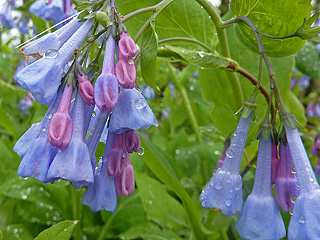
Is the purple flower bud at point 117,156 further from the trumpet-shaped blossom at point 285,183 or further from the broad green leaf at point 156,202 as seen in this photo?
the broad green leaf at point 156,202

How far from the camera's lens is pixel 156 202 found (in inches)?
45.4

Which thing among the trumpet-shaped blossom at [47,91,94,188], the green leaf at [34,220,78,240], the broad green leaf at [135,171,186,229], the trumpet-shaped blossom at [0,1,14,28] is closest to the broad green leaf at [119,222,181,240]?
the broad green leaf at [135,171,186,229]

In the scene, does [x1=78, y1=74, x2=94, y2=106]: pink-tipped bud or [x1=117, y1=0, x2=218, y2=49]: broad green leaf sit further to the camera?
[x1=117, y1=0, x2=218, y2=49]: broad green leaf

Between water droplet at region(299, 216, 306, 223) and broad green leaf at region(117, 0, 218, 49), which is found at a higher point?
broad green leaf at region(117, 0, 218, 49)

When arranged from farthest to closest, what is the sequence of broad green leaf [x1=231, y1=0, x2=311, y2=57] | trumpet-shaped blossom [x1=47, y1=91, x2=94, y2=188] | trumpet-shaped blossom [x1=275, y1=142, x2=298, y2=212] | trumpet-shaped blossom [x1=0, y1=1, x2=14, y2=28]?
1. trumpet-shaped blossom [x1=0, y1=1, x2=14, y2=28]
2. broad green leaf [x1=231, y1=0, x2=311, y2=57]
3. trumpet-shaped blossom [x1=275, y1=142, x2=298, y2=212]
4. trumpet-shaped blossom [x1=47, y1=91, x2=94, y2=188]

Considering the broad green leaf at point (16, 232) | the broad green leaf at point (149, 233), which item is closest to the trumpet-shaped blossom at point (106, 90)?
the broad green leaf at point (149, 233)

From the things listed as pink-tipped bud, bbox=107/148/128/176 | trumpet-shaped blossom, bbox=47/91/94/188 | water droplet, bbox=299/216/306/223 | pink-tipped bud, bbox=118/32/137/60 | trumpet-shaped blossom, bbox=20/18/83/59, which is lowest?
water droplet, bbox=299/216/306/223

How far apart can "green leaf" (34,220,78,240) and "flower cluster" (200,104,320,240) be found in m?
0.24

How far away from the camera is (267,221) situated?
0.55 meters

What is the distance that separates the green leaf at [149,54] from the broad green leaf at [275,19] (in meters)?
0.26

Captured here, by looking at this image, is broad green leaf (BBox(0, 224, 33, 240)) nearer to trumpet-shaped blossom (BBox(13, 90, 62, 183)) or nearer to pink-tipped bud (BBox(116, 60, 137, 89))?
trumpet-shaped blossom (BBox(13, 90, 62, 183))

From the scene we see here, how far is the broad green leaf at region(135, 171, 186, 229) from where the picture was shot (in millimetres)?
1123

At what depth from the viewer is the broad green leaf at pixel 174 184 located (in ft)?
2.78

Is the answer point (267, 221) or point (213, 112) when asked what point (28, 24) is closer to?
point (213, 112)
